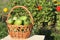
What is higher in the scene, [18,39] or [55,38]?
[18,39]

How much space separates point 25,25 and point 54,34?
170 centimetres

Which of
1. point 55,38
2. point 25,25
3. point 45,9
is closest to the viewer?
point 25,25

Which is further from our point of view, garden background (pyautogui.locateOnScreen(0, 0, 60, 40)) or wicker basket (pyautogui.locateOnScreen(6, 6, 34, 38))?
garden background (pyautogui.locateOnScreen(0, 0, 60, 40))

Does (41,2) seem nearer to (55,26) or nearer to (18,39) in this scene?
(55,26)

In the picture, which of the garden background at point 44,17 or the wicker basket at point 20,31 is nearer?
the wicker basket at point 20,31

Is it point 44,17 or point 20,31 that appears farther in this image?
point 44,17

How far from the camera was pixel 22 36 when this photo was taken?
3.55 metres

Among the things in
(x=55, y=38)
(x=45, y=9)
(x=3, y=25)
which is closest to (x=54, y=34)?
(x=55, y=38)

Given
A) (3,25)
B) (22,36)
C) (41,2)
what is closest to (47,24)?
(41,2)

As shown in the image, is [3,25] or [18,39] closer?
[18,39]

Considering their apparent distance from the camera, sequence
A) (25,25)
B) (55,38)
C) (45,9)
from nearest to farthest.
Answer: (25,25), (55,38), (45,9)

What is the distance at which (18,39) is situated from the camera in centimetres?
353

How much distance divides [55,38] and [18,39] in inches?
59.2

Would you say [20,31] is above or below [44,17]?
above
